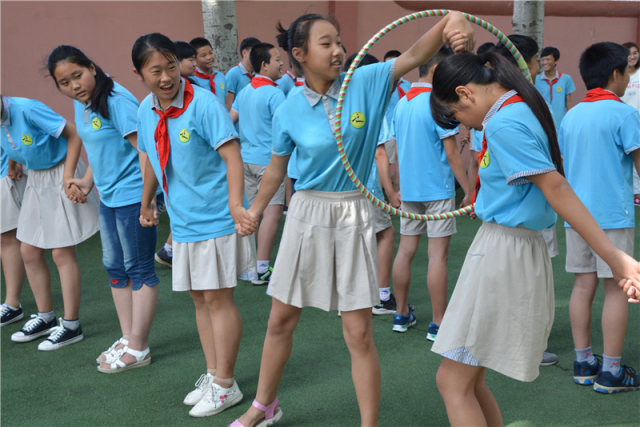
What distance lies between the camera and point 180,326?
4086mm

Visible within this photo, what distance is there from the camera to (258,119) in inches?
209

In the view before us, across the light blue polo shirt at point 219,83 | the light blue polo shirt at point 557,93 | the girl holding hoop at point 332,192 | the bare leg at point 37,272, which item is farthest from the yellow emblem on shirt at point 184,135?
the light blue polo shirt at point 557,93

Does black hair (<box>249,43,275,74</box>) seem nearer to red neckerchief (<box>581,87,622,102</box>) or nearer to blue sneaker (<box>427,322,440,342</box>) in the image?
blue sneaker (<box>427,322,440,342</box>)

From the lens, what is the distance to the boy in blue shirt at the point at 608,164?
285 cm

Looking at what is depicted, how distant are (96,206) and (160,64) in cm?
157

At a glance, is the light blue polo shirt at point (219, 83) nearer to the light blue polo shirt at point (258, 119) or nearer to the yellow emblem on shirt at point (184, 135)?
the light blue polo shirt at point (258, 119)

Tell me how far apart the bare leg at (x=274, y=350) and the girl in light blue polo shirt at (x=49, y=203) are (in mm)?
1770

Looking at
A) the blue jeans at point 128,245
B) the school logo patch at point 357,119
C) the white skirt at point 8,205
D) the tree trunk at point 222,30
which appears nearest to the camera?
the school logo patch at point 357,119

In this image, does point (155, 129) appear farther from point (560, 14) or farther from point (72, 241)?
point (560, 14)

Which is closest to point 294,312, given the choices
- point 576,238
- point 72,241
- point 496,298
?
point 496,298

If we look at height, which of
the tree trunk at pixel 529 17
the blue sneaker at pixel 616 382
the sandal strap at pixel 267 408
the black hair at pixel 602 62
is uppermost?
the tree trunk at pixel 529 17

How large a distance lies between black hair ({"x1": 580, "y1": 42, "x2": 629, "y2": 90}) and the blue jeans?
259cm

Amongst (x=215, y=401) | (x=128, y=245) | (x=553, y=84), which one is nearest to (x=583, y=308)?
(x=215, y=401)

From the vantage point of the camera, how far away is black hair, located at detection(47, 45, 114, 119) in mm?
3201
